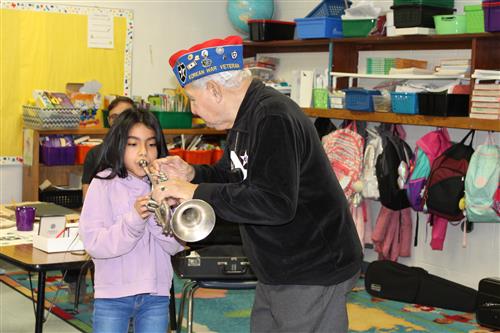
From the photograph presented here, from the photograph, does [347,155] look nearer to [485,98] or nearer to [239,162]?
[485,98]

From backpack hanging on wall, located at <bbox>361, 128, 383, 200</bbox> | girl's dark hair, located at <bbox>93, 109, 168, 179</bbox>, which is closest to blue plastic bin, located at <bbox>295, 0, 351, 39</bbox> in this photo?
backpack hanging on wall, located at <bbox>361, 128, 383, 200</bbox>

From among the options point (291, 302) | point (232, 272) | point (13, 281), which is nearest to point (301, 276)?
point (291, 302)

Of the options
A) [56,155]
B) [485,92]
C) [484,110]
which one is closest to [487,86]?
[485,92]

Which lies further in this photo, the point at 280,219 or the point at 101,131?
the point at 101,131

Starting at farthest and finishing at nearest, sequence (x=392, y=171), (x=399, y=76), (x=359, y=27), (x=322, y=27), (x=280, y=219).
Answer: (x=322, y=27), (x=359, y=27), (x=392, y=171), (x=399, y=76), (x=280, y=219)

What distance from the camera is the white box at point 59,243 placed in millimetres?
3461

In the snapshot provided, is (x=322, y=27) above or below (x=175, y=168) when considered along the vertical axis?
above

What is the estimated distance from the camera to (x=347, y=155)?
5.71 meters

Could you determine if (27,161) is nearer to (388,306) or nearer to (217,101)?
(388,306)

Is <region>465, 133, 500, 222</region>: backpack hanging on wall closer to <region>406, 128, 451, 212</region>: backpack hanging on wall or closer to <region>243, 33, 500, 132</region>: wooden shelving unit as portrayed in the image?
<region>243, 33, 500, 132</region>: wooden shelving unit

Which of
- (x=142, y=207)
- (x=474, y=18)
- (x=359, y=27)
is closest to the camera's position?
(x=142, y=207)

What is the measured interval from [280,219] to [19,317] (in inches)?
118

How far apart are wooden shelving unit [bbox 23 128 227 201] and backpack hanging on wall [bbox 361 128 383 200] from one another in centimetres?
163

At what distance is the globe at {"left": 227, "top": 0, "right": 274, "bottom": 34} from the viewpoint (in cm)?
663
